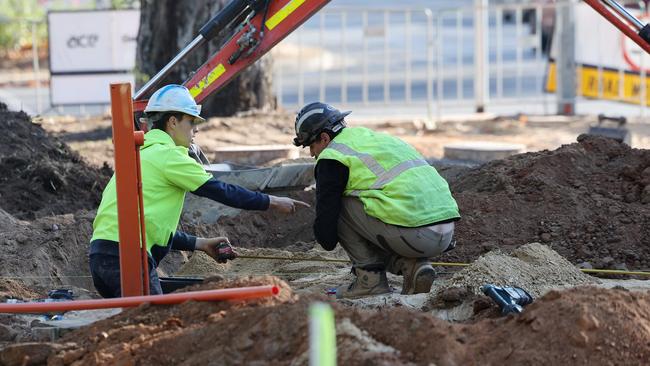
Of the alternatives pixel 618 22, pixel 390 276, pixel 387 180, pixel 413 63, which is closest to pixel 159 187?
pixel 387 180

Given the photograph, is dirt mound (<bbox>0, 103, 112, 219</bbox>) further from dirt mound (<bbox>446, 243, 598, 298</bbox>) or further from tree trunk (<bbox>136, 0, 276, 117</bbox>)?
dirt mound (<bbox>446, 243, 598, 298</bbox>)

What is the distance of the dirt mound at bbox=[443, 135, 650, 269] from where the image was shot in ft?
27.0

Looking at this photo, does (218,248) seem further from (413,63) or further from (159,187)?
(413,63)

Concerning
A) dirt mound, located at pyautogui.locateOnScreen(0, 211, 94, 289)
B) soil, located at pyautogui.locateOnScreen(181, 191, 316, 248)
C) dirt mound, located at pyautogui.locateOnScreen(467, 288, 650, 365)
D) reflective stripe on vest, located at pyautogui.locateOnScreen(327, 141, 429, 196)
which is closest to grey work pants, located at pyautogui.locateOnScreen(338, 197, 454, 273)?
reflective stripe on vest, located at pyautogui.locateOnScreen(327, 141, 429, 196)

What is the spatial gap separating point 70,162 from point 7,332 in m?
4.95

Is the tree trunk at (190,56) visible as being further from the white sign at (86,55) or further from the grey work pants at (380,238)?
the grey work pants at (380,238)

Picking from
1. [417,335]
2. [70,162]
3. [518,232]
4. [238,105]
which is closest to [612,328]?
[417,335]

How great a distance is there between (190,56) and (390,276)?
6808 mm

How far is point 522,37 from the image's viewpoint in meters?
17.7

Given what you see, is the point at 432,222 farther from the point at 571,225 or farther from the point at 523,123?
the point at 523,123

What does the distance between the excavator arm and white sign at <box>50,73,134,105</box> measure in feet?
25.3

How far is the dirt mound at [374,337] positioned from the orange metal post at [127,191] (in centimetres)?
62

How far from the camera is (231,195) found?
6.50 meters

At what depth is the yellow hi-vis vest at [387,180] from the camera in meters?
6.85
